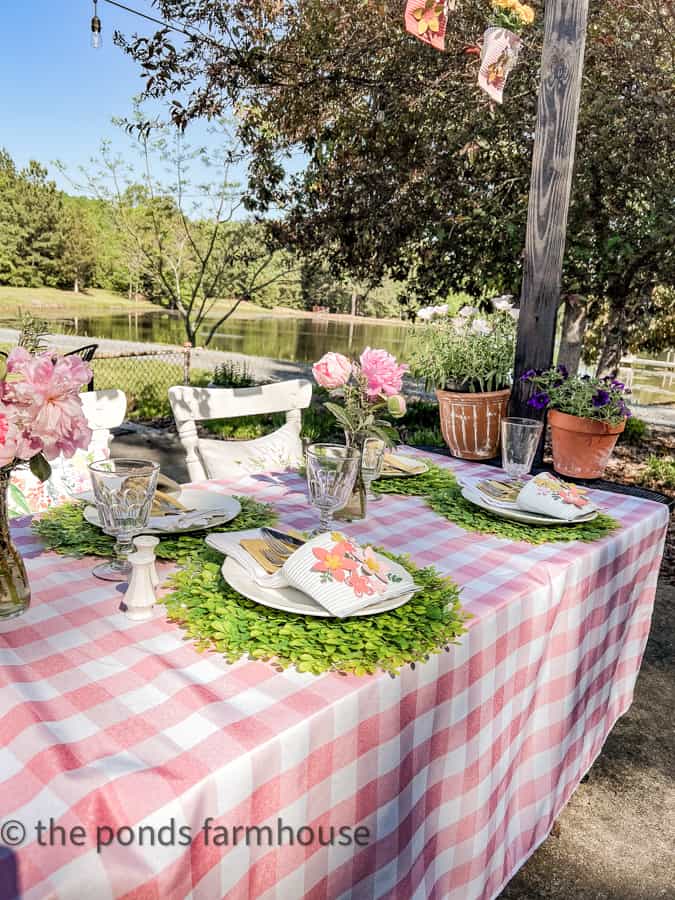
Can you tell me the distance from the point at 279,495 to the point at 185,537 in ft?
1.19

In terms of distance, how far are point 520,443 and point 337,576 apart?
2.79 ft

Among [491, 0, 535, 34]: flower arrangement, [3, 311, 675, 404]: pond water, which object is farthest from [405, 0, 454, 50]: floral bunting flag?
[3, 311, 675, 404]: pond water

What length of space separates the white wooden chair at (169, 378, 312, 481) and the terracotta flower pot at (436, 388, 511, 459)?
64cm

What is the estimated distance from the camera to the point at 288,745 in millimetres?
642

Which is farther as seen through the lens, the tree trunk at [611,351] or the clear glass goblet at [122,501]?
the tree trunk at [611,351]

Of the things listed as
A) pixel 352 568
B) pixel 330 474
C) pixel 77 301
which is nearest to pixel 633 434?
pixel 330 474

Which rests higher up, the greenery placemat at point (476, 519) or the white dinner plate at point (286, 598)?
the white dinner plate at point (286, 598)

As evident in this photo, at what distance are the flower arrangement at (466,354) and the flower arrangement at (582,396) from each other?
156 mm

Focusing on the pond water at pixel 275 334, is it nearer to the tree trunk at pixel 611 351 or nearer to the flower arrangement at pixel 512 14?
the tree trunk at pixel 611 351

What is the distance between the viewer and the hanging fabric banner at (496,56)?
8.41 feet

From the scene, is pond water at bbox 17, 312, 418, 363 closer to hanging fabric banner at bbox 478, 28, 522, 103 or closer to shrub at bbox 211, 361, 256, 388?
shrub at bbox 211, 361, 256, 388

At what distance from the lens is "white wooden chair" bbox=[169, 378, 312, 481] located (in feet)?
5.99

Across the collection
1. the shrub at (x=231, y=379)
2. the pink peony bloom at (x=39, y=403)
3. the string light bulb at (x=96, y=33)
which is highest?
the string light bulb at (x=96, y=33)

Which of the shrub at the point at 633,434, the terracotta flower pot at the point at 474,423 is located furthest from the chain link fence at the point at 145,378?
the shrub at the point at 633,434
